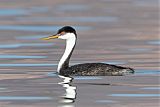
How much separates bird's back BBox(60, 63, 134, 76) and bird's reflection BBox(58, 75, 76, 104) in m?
0.30

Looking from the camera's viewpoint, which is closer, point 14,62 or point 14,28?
point 14,62

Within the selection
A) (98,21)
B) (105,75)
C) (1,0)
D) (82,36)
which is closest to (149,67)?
(105,75)

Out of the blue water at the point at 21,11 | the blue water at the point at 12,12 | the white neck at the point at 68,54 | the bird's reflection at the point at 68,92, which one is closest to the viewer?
the bird's reflection at the point at 68,92

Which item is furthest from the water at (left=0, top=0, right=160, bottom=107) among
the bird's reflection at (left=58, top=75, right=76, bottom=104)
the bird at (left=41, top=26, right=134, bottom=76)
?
the bird at (left=41, top=26, right=134, bottom=76)

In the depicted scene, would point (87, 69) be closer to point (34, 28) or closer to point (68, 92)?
point (68, 92)

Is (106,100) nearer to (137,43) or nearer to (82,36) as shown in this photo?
(137,43)

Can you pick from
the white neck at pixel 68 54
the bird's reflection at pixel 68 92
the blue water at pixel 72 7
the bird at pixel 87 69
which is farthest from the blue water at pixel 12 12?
the bird's reflection at pixel 68 92

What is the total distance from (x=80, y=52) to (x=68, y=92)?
6.56 meters

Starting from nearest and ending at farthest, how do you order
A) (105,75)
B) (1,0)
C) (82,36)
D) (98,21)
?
(105,75), (82,36), (98,21), (1,0)

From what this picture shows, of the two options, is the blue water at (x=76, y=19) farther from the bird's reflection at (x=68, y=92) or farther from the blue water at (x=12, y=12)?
the bird's reflection at (x=68, y=92)

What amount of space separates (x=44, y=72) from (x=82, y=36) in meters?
8.52

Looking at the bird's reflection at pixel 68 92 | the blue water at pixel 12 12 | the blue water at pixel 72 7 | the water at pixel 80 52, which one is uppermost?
the blue water at pixel 72 7

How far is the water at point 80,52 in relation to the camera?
15.9 meters

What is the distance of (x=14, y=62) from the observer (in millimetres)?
20797
